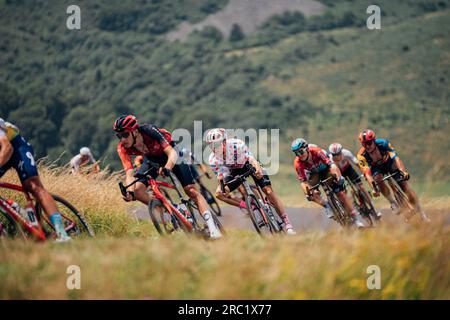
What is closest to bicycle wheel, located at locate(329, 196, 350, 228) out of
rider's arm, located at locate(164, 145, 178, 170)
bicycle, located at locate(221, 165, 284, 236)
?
bicycle, located at locate(221, 165, 284, 236)

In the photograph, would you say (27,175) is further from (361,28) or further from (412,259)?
(361,28)

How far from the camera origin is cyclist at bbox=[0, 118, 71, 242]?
29.1 ft

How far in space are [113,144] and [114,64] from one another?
4044 cm

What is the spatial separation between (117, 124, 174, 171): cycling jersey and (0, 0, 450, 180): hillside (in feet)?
151

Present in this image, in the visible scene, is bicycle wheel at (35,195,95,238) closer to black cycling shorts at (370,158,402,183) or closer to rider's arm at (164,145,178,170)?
rider's arm at (164,145,178,170)

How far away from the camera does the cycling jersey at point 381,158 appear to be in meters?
14.8

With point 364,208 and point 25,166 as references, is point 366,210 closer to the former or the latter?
point 364,208

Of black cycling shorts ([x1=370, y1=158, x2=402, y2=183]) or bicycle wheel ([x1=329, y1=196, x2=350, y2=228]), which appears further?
black cycling shorts ([x1=370, y1=158, x2=402, y2=183])

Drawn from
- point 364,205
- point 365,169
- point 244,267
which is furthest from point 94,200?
point 244,267

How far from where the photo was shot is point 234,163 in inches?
494

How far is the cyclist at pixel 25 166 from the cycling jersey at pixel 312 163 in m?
6.07

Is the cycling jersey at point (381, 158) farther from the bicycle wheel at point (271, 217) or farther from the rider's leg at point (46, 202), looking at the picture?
the rider's leg at point (46, 202)

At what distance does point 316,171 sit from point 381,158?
157cm
